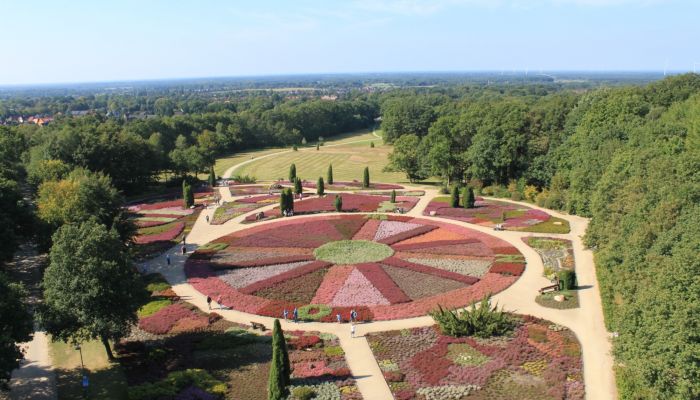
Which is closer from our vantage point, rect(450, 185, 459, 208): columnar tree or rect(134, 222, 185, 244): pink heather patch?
rect(134, 222, 185, 244): pink heather patch

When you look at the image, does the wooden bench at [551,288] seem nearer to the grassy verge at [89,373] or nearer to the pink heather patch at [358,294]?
the pink heather patch at [358,294]

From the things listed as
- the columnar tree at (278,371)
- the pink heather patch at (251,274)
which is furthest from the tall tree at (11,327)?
the pink heather patch at (251,274)

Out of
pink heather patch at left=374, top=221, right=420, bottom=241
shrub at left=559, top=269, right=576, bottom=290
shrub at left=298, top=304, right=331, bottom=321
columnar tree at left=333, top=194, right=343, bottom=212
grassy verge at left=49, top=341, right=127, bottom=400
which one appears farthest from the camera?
columnar tree at left=333, top=194, right=343, bottom=212

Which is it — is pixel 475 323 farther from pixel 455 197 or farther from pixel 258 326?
pixel 455 197

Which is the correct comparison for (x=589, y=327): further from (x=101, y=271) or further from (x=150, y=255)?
(x=150, y=255)

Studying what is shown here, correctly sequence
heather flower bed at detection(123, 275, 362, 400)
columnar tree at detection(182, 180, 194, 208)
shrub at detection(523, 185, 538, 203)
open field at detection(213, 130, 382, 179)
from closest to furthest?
heather flower bed at detection(123, 275, 362, 400) < columnar tree at detection(182, 180, 194, 208) < shrub at detection(523, 185, 538, 203) < open field at detection(213, 130, 382, 179)

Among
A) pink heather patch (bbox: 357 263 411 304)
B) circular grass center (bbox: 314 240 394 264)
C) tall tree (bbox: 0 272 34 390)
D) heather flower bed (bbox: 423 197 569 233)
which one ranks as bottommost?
pink heather patch (bbox: 357 263 411 304)

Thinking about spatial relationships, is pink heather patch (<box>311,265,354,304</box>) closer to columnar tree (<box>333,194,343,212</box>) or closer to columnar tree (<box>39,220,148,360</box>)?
columnar tree (<box>39,220,148,360</box>)

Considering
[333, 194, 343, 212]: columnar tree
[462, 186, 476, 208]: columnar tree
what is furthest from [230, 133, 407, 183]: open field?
[333, 194, 343, 212]: columnar tree
